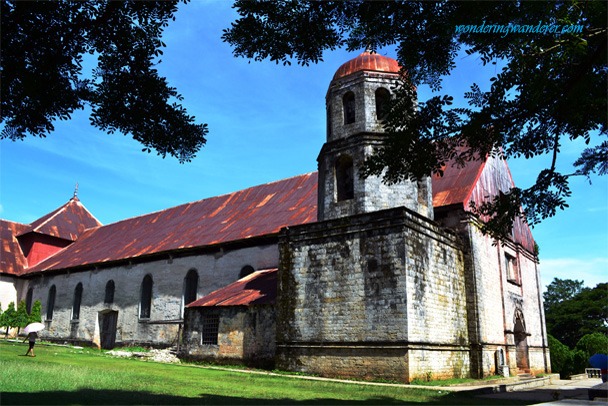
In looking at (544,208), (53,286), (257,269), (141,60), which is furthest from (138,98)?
(53,286)

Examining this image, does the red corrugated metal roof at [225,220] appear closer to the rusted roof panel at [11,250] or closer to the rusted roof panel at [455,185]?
the rusted roof panel at [455,185]

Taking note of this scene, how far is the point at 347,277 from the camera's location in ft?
52.7

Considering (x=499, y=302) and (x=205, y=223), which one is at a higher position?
(x=205, y=223)

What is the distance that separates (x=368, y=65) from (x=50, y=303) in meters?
27.7

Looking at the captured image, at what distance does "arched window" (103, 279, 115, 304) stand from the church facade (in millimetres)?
88

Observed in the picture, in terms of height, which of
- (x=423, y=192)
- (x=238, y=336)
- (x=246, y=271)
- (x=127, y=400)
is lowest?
(x=127, y=400)

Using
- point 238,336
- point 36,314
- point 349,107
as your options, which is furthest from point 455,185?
point 36,314

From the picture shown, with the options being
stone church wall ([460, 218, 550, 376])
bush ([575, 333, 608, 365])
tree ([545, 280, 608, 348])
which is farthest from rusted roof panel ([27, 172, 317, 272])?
tree ([545, 280, 608, 348])

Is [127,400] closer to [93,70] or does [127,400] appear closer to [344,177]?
[93,70]

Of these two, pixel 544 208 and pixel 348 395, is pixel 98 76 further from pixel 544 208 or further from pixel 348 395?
pixel 348 395

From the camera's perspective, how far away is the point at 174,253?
86.7 ft

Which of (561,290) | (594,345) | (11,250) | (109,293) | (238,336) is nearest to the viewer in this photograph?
(238,336)

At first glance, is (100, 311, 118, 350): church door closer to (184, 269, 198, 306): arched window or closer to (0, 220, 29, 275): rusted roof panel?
(184, 269, 198, 306): arched window

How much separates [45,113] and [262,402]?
18.6ft
